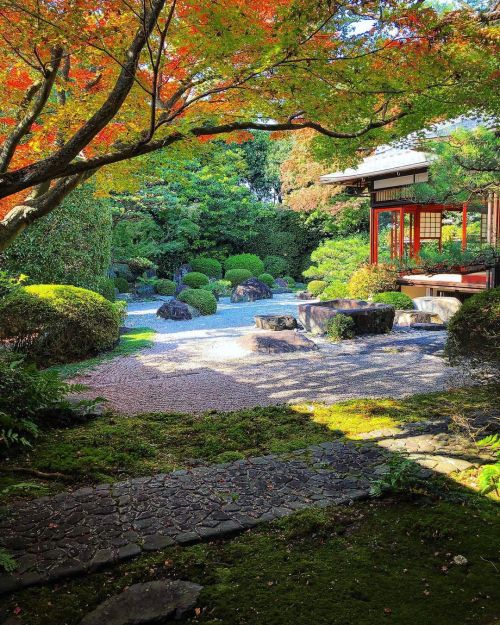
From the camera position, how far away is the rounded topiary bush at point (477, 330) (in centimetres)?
478

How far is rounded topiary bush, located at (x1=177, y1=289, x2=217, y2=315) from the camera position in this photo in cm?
1524

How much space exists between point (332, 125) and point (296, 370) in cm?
341

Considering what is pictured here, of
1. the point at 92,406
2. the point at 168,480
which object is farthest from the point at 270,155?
the point at 168,480

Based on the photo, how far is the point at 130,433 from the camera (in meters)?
4.93

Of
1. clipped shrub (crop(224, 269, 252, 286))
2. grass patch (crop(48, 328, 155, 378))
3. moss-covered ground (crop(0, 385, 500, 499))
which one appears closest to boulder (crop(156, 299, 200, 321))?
grass patch (crop(48, 328, 155, 378))

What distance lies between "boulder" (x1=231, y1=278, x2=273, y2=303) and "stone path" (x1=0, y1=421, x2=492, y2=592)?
1464cm

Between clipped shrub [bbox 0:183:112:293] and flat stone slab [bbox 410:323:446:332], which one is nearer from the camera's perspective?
clipped shrub [bbox 0:183:112:293]

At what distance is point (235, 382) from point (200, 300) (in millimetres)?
8346

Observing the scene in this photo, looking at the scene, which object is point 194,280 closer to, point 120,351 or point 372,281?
point 372,281

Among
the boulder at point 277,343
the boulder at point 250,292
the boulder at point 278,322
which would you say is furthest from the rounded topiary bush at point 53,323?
the boulder at point 250,292

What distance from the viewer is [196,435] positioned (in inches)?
194

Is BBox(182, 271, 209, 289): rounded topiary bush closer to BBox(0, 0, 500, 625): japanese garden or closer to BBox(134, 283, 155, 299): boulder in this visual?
BBox(134, 283, 155, 299): boulder

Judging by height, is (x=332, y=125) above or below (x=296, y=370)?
above

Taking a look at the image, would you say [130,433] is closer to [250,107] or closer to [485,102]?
[250,107]
